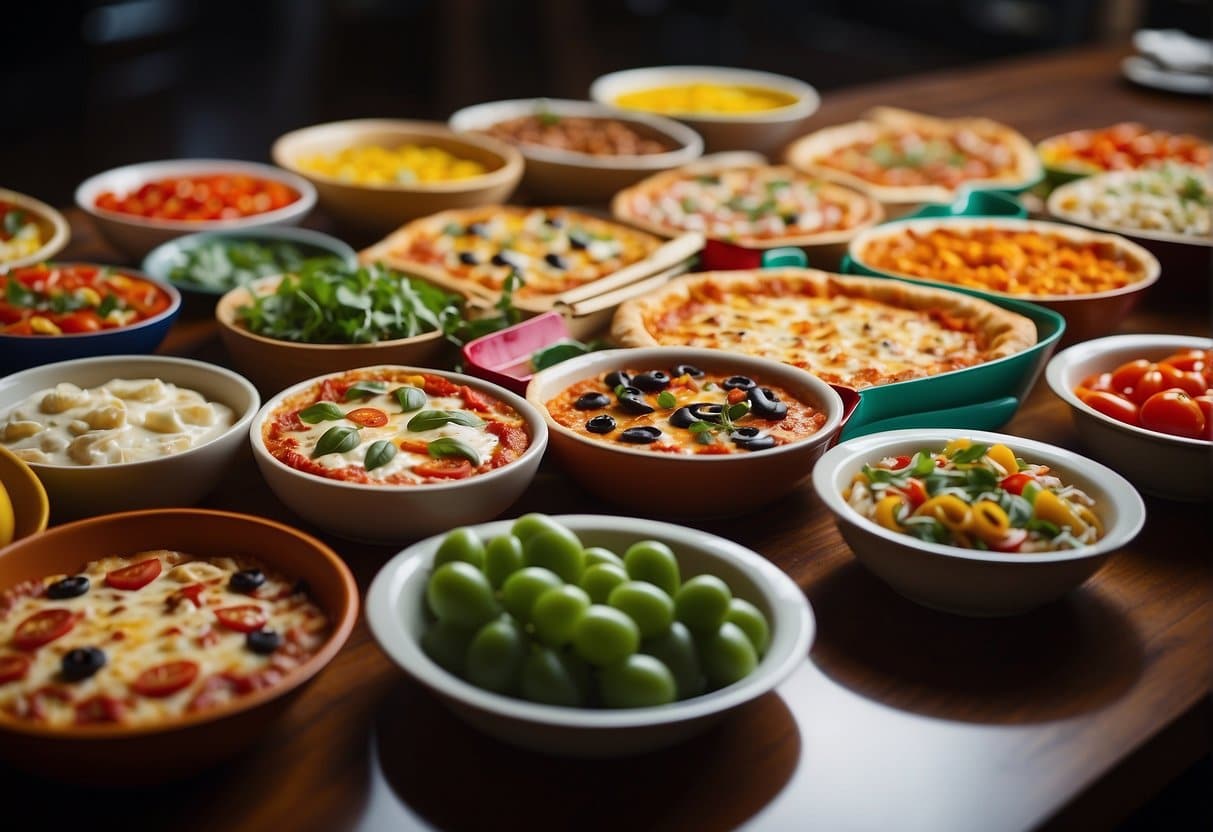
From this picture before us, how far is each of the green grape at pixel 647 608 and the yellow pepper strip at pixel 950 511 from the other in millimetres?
525

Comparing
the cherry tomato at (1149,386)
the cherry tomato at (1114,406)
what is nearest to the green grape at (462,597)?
the cherry tomato at (1114,406)

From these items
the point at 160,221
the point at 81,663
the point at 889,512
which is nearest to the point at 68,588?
the point at 81,663

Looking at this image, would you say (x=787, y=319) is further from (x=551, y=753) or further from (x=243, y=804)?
(x=243, y=804)

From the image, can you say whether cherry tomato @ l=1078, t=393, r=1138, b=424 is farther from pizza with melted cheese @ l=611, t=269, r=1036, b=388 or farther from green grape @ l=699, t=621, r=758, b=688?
green grape @ l=699, t=621, r=758, b=688

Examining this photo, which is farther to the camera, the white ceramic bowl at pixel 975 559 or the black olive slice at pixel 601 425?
the black olive slice at pixel 601 425

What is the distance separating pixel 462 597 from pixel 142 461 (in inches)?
28.0

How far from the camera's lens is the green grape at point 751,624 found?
63.4 inches

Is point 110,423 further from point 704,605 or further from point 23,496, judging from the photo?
point 704,605

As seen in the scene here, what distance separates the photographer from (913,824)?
1.50 m

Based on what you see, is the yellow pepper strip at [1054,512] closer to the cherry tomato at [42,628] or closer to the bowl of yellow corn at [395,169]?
the cherry tomato at [42,628]

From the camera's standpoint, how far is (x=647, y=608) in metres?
1.54

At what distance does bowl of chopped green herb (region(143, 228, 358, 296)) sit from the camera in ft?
9.61

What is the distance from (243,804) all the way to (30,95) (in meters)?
6.66

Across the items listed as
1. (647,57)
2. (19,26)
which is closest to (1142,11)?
(647,57)
